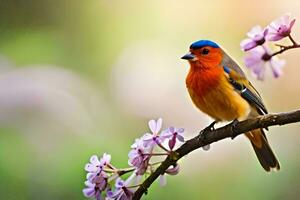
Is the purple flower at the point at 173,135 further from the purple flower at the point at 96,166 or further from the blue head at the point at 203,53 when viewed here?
the blue head at the point at 203,53

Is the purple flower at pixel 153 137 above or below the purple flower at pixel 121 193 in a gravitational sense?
above

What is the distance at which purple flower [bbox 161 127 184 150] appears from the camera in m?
0.61

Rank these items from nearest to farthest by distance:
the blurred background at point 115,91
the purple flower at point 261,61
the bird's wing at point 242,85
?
the purple flower at point 261,61
the bird's wing at point 242,85
the blurred background at point 115,91

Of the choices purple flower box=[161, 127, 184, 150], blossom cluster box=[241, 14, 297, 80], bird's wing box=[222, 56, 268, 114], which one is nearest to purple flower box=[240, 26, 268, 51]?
blossom cluster box=[241, 14, 297, 80]

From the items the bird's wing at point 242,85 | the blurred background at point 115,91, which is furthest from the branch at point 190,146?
the blurred background at point 115,91

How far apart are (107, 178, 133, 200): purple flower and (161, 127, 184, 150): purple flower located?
0.19ft

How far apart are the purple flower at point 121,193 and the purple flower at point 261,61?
170 millimetres

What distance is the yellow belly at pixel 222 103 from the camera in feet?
3.01

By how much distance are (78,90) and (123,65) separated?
6.6 inches

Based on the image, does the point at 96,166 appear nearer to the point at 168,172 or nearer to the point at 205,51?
the point at 168,172

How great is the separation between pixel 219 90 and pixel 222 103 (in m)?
0.02

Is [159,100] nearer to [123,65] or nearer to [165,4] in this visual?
[123,65]

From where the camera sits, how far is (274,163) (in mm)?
915

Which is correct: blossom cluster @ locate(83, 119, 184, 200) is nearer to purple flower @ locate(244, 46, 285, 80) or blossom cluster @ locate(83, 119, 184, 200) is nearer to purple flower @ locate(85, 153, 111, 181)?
purple flower @ locate(85, 153, 111, 181)
